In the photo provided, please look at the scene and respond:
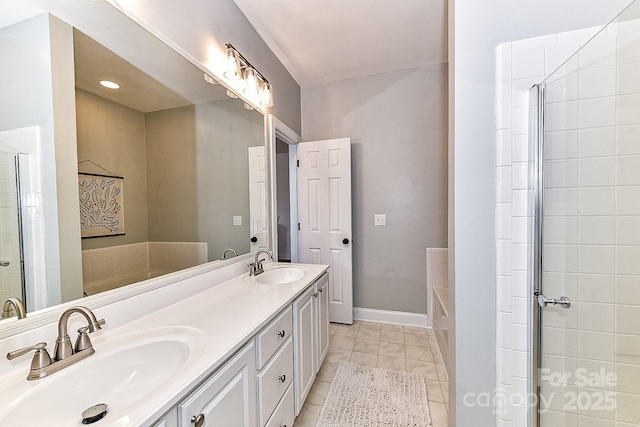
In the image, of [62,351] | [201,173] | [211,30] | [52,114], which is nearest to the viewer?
[62,351]

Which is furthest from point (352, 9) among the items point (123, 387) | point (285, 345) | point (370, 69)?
point (123, 387)

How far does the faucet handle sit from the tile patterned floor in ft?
4.26

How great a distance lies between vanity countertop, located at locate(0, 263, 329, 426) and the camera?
0.58 meters

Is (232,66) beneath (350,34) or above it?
beneath

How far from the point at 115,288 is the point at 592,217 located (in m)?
1.92

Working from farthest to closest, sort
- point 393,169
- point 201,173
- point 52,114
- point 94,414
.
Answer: point 393,169
point 201,173
point 52,114
point 94,414

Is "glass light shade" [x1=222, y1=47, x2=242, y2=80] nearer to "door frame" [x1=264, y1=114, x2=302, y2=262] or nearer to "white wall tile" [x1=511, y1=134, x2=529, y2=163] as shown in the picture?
"door frame" [x1=264, y1=114, x2=302, y2=262]

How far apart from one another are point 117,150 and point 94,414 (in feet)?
2.98

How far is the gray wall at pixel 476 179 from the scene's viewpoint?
1064mm

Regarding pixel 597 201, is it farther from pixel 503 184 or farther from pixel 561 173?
pixel 503 184

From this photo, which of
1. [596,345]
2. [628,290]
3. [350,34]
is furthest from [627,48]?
[350,34]

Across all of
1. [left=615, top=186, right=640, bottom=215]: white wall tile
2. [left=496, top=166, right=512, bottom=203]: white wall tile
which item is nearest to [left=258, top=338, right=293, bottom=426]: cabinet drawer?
[left=496, top=166, right=512, bottom=203]: white wall tile

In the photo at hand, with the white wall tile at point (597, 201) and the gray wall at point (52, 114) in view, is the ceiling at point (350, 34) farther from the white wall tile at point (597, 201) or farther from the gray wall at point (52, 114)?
the white wall tile at point (597, 201)

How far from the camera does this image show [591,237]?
3.37 feet
